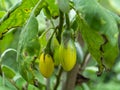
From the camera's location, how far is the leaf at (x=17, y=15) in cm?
98

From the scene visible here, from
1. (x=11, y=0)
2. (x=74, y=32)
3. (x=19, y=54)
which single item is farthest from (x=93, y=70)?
(x=19, y=54)

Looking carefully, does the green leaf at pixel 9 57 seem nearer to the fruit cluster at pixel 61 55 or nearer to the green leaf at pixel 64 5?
the fruit cluster at pixel 61 55

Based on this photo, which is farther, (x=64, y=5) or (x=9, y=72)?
(x=9, y=72)

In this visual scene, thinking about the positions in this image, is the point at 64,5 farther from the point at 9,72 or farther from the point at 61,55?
the point at 9,72

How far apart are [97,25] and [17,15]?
0.82ft

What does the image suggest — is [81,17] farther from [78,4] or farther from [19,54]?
[19,54]

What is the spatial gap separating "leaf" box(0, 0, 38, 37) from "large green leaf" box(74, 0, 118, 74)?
0.16 metres

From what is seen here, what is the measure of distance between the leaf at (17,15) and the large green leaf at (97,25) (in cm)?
16

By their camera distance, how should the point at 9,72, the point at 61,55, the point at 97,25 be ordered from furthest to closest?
the point at 9,72, the point at 61,55, the point at 97,25

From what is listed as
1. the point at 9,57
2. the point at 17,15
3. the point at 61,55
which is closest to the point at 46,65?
the point at 61,55

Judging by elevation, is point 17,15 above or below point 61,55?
above

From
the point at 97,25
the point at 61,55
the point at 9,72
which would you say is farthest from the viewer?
the point at 9,72

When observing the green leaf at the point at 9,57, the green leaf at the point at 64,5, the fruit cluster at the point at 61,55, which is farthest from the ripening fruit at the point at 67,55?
the green leaf at the point at 9,57

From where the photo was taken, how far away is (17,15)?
1.00 m
